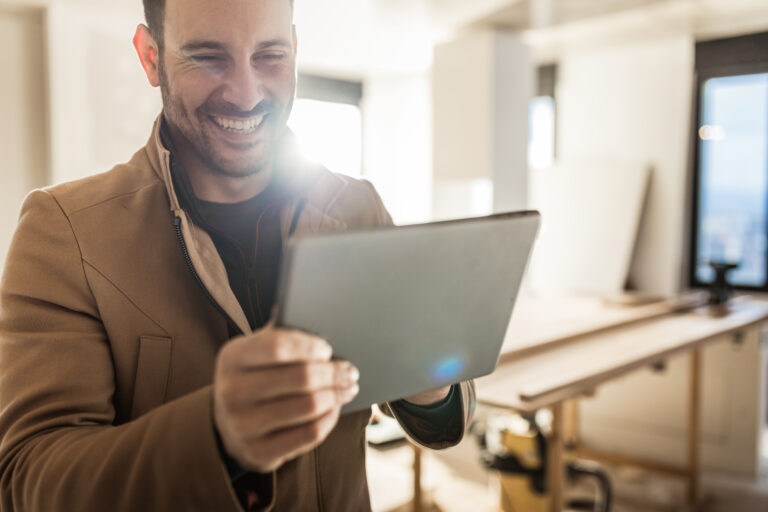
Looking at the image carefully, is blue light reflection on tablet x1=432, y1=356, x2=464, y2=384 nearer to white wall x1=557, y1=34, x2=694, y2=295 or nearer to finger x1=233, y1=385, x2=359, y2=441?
finger x1=233, y1=385, x2=359, y2=441

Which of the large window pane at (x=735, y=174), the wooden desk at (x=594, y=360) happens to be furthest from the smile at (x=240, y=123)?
the large window pane at (x=735, y=174)

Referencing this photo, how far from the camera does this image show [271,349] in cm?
53

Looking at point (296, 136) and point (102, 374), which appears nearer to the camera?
point (102, 374)

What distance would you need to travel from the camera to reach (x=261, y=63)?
2.73 ft

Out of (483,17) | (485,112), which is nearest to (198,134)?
(485,112)

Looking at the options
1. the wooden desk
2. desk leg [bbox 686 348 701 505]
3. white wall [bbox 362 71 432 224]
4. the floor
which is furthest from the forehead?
white wall [bbox 362 71 432 224]

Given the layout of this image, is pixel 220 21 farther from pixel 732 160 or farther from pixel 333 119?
pixel 732 160

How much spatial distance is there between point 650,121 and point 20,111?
3009mm

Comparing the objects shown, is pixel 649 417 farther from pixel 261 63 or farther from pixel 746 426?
pixel 261 63

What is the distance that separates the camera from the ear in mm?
847

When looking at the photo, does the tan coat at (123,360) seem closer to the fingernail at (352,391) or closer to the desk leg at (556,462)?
the fingernail at (352,391)

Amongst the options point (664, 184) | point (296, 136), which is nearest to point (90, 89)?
point (296, 136)

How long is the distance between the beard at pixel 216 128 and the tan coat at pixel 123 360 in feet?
0.15

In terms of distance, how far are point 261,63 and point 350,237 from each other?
0.39 meters
